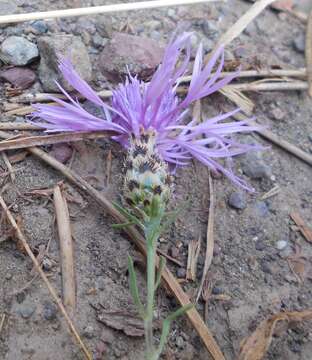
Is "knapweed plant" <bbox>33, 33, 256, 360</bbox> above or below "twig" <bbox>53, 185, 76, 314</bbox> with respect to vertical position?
above

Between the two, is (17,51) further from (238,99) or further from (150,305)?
(150,305)

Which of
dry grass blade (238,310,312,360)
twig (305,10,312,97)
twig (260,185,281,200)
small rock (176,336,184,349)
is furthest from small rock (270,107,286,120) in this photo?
small rock (176,336,184,349)

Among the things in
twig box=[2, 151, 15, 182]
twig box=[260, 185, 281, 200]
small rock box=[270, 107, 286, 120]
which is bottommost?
twig box=[260, 185, 281, 200]

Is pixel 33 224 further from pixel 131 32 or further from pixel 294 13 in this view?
pixel 294 13

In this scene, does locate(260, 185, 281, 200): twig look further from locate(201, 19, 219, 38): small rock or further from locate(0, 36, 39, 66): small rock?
locate(0, 36, 39, 66): small rock

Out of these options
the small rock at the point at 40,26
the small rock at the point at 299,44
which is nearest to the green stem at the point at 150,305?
the small rock at the point at 40,26

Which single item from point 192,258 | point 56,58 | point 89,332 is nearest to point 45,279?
point 89,332

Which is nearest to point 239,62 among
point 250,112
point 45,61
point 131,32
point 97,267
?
point 250,112

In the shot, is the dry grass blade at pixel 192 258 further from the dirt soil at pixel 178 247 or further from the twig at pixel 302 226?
the twig at pixel 302 226
